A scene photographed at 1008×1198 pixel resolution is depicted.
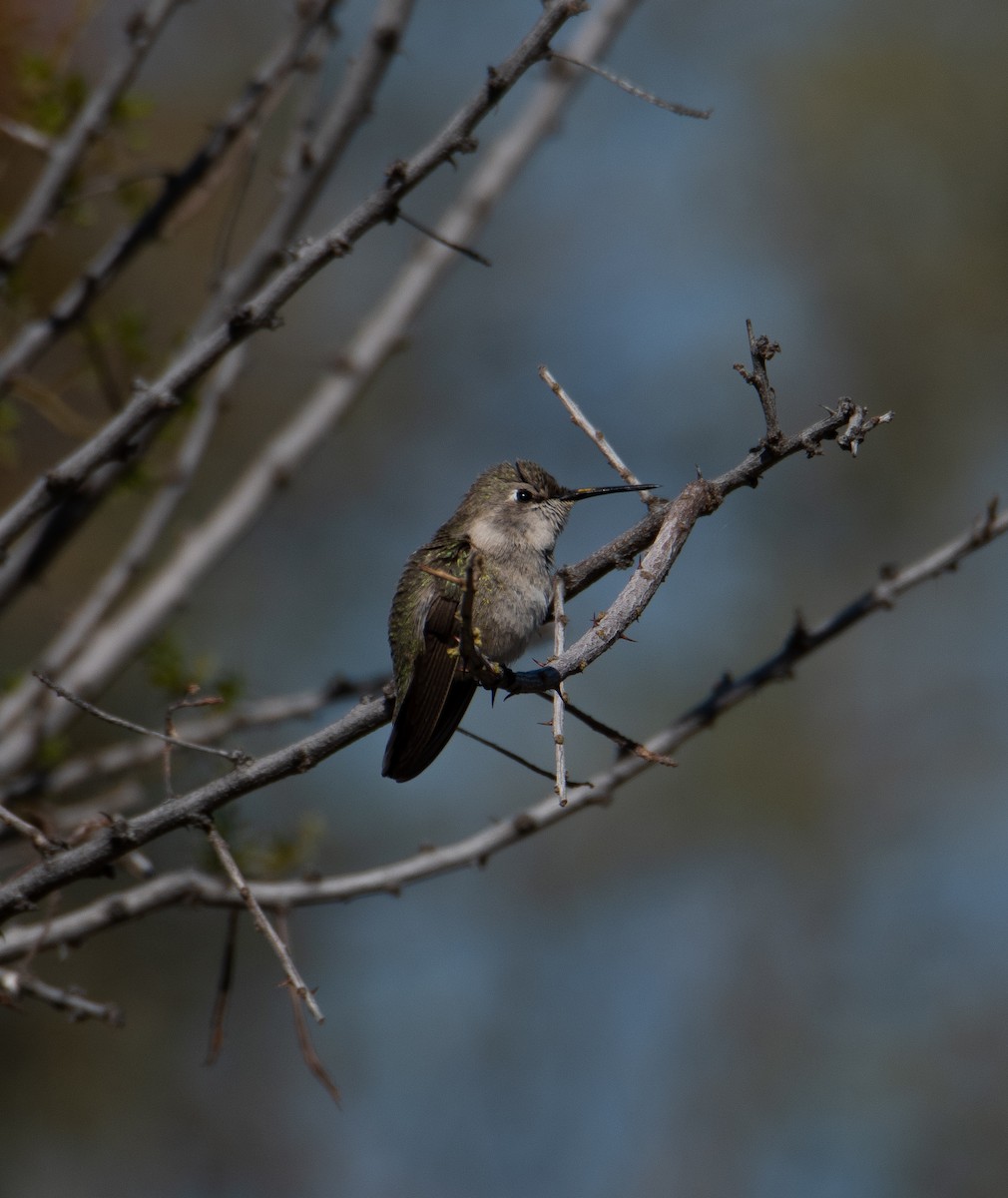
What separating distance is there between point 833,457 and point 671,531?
13.4m

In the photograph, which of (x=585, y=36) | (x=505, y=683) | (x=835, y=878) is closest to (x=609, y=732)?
(x=505, y=683)

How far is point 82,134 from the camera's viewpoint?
4.41 meters

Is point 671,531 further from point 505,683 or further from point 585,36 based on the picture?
point 585,36

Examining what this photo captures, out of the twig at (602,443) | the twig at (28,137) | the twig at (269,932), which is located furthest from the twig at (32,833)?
the twig at (28,137)

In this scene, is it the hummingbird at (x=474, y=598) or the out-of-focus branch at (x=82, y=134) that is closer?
the hummingbird at (x=474, y=598)

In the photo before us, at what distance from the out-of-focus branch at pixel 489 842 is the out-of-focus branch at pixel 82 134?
2077 millimetres

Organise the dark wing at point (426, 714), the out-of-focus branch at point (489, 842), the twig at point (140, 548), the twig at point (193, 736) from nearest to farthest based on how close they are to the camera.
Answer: the dark wing at point (426, 714) < the out-of-focus branch at point (489, 842) < the twig at point (193, 736) < the twig at point (140, 548)

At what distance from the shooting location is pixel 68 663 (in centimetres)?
493

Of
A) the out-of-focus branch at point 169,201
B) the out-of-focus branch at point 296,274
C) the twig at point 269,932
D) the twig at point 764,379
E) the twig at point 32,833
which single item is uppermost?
the out-of-focus branch at point 169,201

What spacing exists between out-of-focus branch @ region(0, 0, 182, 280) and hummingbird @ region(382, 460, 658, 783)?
1.62m

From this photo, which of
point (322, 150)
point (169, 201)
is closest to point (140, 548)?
point (169, 201)

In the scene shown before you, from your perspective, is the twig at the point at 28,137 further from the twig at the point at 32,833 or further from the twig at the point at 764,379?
the twig at the point at 764,379

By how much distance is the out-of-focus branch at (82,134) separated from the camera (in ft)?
14.2

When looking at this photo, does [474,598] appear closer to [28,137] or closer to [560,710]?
[560,710]
